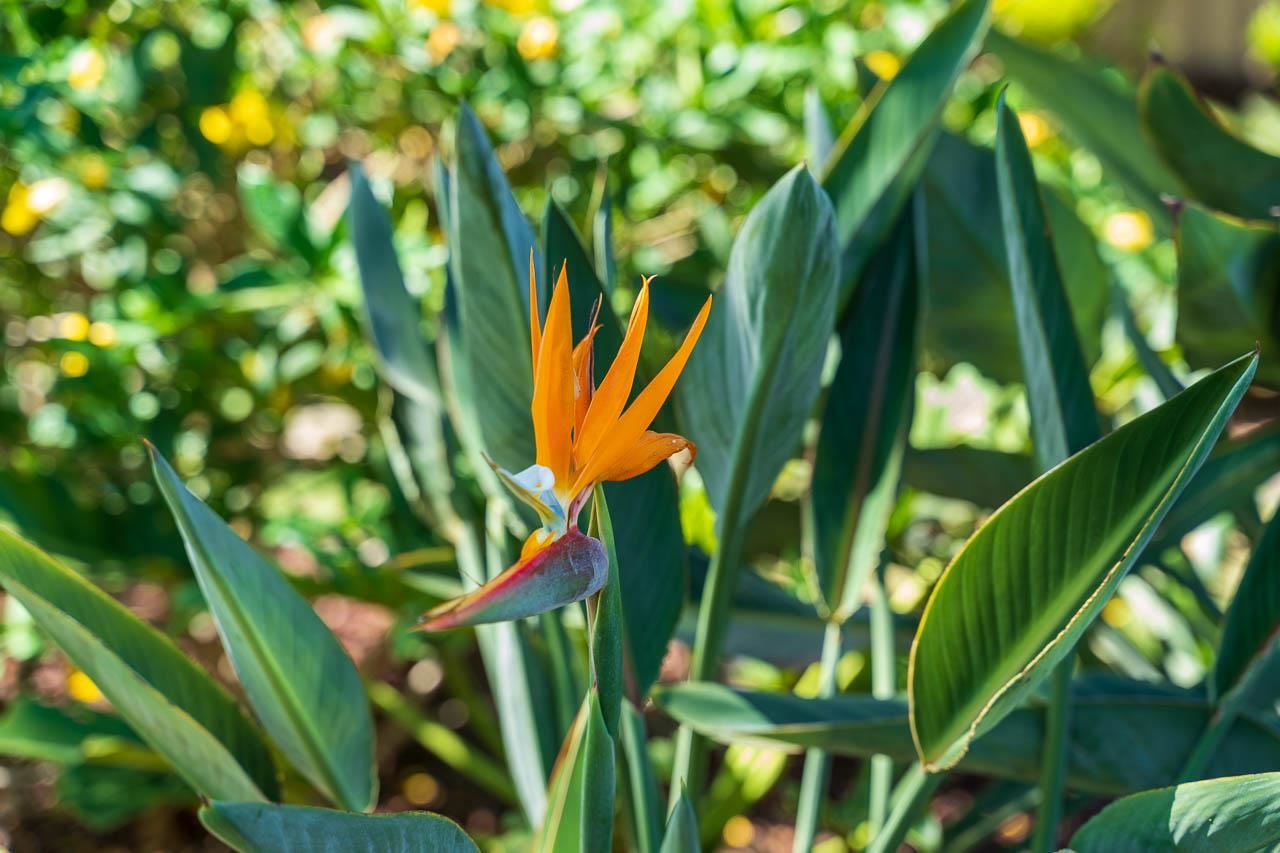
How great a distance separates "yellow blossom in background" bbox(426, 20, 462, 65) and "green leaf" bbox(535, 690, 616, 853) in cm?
82

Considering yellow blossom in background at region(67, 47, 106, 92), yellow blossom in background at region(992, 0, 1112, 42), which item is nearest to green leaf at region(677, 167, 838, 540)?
yellow blossom in background at region(67, 47, 106, 92)

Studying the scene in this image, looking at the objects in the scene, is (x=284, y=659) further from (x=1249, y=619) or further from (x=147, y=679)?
(x=1249, y=619)

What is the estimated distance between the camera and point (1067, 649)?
536 millimetres

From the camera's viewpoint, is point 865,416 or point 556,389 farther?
point 865,416

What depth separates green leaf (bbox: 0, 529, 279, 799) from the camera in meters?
0.58

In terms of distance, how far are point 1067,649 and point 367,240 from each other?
0.58m

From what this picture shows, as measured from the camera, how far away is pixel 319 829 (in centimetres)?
48

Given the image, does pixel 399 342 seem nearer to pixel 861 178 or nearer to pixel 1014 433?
pixel 861 178

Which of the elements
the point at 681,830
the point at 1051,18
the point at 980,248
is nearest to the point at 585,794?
the point at 681,830

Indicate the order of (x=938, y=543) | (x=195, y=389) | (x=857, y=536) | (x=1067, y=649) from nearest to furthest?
(x=1067, y=649)
(x=857, y=536)
(x=195, y=389)
(x=938, y=543)

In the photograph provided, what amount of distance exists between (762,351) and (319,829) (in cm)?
35

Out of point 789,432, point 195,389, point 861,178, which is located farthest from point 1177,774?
point 195,389

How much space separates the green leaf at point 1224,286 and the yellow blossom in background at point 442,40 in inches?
30.2

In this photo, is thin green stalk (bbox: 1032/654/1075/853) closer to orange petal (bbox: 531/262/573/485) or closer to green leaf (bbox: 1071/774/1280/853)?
green leaf (bbox: 1071/774/1280/853)
